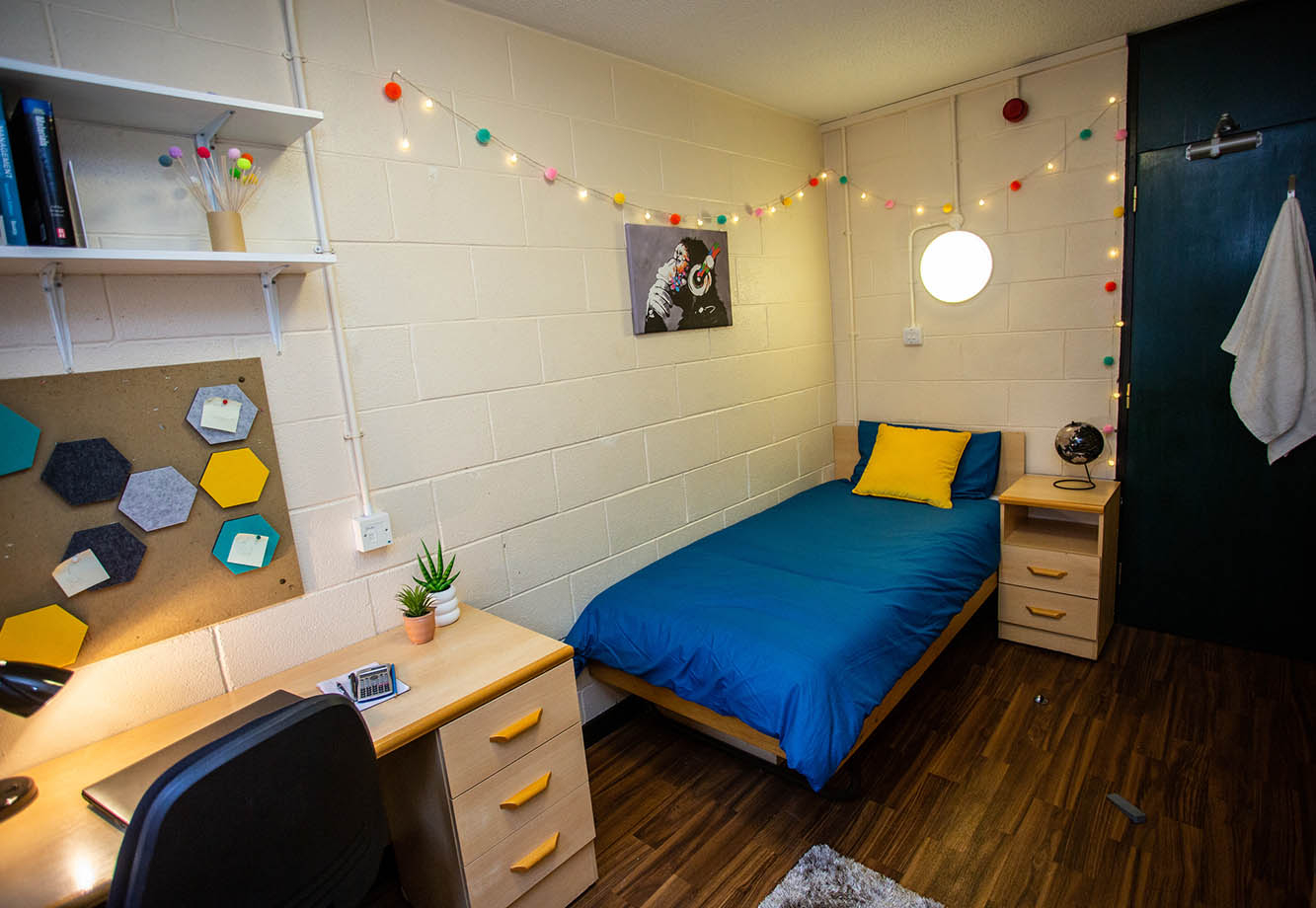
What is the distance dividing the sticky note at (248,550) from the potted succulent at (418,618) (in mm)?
368

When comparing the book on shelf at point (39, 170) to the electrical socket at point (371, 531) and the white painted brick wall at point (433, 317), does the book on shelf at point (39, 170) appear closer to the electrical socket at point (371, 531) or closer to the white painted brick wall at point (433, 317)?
the white painted brick wall at point (433, 317)

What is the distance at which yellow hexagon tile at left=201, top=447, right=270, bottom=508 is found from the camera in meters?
1.65

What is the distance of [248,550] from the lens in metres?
1.72

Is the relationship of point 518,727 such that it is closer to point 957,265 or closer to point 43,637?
point 43,637

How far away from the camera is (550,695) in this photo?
174 centimetres

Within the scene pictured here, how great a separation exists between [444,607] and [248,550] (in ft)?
1.73

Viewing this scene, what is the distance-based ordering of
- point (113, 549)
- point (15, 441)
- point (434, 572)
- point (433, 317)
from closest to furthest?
1. point (15, 441)
2. point (113, 549)
3. point (434, 572)
4. point (433, 317)

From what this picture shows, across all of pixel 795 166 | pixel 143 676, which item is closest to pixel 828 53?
pixel 795 166

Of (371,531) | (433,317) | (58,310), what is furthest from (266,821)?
(433,317)

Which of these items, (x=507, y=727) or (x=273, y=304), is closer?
(x=507, y=727)

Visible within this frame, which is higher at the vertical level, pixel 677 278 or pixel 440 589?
pixel 677 278

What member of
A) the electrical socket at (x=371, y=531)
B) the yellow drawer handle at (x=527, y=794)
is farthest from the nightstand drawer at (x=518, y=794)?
the electrical socket at (x=371, y=531)

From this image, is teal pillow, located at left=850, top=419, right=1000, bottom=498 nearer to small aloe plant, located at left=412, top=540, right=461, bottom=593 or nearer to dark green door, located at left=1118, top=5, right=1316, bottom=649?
dark green door, located at left=1118, top=5, right=1316, bottom=649

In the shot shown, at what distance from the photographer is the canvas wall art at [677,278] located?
2.68 metres
